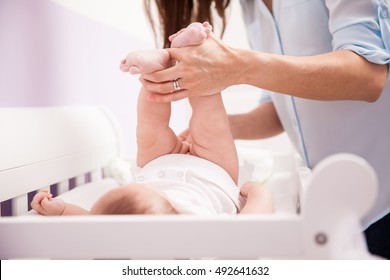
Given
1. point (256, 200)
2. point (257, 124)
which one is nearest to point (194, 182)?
point (256, 200)

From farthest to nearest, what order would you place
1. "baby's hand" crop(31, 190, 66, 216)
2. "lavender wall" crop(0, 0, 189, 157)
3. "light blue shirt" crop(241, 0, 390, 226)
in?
"lavender wall" crop(0, 0, 189, 157) < "light blue shirt" crop(241, 0, 390, 226) < "baby's hand" crop(31, 190, 66, 216)

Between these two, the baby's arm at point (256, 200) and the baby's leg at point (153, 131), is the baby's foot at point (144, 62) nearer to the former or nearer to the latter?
the baby's leg at point (153, 131)

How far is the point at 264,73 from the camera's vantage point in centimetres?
81

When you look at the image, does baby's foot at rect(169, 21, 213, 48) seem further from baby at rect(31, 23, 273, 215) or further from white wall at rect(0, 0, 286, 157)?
white wall at rect(0, 0, 286, 157)

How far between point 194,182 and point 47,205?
0.32 metres

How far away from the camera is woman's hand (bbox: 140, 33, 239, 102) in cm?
79

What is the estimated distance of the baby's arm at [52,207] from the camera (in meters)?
0.89

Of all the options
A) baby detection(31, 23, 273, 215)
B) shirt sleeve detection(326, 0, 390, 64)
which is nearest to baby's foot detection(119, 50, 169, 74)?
baby detection(31, 23, 273, 215)

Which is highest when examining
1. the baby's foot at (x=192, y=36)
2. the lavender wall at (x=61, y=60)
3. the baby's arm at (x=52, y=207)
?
the baby's foot at (x=192, y=36)

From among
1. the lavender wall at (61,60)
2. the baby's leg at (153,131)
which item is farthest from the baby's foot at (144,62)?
the lavender wall at (61,60)

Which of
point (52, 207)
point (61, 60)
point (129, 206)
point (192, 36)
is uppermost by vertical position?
point (192, 36)

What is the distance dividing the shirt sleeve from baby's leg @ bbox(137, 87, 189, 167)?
1.37 ft

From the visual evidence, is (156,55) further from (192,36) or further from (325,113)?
(325,113)
